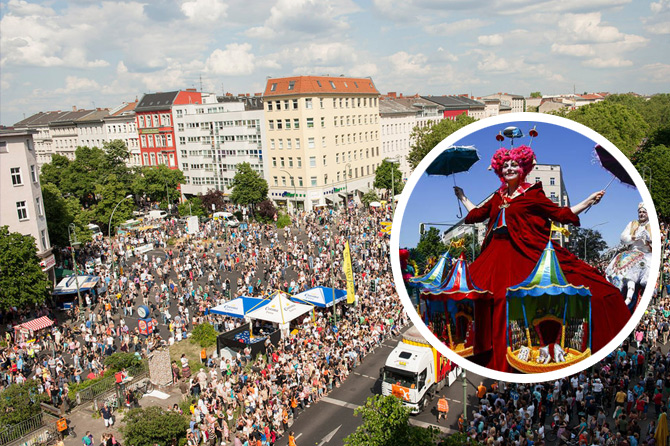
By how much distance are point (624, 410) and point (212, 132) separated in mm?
65868

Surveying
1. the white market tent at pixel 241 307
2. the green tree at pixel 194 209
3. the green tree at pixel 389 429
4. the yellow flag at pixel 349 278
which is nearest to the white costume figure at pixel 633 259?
the green tree at pixel 389 429

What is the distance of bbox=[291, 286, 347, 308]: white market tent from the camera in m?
29.1

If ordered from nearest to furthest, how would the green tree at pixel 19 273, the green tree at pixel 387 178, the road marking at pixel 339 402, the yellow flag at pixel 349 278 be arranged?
1. the road marking at pixel 339 402
2. the yellow flag at pixel 349 278
3. the green tree at pixel 19 273
4. the green tree at pixel 387 178

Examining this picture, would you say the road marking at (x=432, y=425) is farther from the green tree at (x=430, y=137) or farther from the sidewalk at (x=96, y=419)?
the green tree at (x=430, y=137)

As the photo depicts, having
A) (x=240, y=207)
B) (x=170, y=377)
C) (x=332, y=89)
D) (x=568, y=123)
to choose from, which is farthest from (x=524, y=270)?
(x=332, y=89)

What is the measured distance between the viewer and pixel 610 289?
686 cm

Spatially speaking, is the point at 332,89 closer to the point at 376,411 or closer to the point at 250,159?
the point at 250,159

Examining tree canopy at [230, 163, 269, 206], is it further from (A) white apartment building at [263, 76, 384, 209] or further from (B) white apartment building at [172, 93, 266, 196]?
(B) white apartment building at [172, 93, 266, 196]

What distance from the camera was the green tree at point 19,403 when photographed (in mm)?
20109

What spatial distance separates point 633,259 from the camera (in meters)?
6.87

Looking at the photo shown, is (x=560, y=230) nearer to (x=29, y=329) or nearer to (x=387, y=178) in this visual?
(x=29, y=329)

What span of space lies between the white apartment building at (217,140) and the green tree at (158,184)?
411 centimetres

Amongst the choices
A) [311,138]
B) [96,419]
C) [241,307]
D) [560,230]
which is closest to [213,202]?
[311,138]

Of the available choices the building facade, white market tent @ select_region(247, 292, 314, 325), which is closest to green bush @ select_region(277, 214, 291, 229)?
white market tent @ select_region(247, 292, 314, 325)
